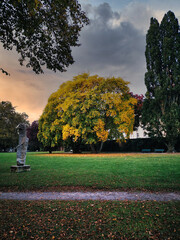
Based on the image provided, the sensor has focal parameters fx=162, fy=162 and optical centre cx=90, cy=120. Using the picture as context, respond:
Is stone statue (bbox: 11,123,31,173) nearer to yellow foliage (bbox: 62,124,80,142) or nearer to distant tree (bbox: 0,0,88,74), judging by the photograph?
distant tree (bbox: 0,0,88,74)

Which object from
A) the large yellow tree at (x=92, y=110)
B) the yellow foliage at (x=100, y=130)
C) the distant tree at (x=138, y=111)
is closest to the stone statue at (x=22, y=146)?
the large yellow tree at (x=92, y=110)

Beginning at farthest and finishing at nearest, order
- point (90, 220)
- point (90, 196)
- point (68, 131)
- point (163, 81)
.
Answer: point (163, 81) < point (68, 131) < point (90, 196) < point (90, 220)

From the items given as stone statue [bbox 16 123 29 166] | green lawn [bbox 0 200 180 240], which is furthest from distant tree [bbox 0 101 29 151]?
green lawn [bbox 0 200 180 240]

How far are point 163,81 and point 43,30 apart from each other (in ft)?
77.9

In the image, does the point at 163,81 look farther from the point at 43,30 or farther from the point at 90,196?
the point at 90,196

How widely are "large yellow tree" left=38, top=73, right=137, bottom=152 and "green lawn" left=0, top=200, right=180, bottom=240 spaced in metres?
17.7

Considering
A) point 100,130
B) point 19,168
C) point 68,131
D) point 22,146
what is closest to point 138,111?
point 100,130

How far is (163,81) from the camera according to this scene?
997 inches

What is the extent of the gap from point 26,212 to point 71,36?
19.2 feet

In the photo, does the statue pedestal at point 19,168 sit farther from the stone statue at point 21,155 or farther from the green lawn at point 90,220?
the green lawn at point 90,220

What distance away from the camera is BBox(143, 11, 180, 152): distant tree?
78.8ft

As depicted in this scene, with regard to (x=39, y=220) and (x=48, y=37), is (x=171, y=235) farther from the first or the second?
(x=48, y=37)

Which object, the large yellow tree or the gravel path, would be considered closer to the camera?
the gravel path

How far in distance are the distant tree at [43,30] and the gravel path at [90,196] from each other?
4668mm
